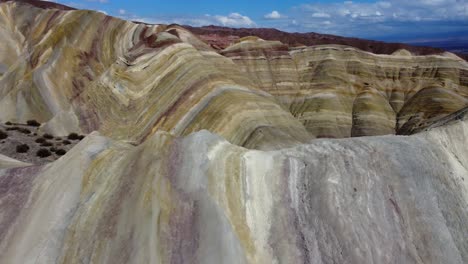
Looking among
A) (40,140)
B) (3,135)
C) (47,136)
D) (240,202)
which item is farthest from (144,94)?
(240,202)

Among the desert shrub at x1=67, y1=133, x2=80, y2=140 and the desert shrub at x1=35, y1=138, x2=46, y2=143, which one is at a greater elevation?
the desert shrub at x1=35, y1=138, x2=46, y2=143

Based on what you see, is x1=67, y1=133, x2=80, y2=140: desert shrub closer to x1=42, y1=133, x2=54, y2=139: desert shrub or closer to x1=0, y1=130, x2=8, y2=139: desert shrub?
x1=42, y1=133, x2=54, y2=139: desert shrub

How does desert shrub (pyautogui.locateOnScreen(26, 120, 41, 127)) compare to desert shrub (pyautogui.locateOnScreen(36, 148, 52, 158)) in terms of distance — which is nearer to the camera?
desert shrub (pyautogui.locateOnScreen(36, 148, 52, 158))

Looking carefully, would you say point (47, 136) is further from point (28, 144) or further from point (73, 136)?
point (28, 144)

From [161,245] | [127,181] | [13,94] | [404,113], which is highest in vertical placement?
[127,181]

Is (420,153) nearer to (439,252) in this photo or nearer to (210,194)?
(439,252)

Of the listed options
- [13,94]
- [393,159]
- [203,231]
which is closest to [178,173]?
[203,231]

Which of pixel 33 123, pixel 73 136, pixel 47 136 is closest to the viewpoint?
pixel 47 136

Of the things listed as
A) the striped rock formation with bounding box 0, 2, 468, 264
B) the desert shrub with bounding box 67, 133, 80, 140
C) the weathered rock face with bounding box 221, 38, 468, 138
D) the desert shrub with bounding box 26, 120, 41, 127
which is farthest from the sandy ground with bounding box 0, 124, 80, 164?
the weathered rock face with bounding box 221, 38, 468, 138

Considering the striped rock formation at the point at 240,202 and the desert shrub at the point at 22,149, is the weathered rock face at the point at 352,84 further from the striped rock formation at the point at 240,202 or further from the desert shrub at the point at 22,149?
the striped rock formation at the point at 240,202

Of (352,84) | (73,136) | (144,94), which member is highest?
(144,94)

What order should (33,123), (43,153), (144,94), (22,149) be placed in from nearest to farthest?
(43,153), (22,149), (144,94), (33,123)
